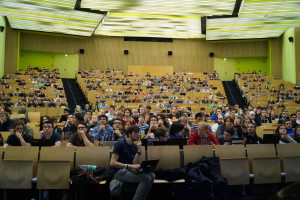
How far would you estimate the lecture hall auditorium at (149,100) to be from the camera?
4.31 metres

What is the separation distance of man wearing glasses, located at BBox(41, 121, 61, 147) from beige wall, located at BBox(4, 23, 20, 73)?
15.8 m

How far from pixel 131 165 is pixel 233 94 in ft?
53.7

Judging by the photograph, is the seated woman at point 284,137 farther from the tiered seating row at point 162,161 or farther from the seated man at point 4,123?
the seated man at point 4,123

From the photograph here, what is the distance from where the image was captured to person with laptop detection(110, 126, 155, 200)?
12.9ft

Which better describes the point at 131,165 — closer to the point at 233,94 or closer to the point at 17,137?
the point at 17,137

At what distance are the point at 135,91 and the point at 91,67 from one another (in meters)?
7.21

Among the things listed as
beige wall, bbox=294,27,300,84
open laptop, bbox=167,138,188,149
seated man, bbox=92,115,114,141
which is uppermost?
beige wall, bbox=294,27,300,84

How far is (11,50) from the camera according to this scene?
64.8 ft

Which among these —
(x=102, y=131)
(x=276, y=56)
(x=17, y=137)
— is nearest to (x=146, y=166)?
(x=102, y=131)

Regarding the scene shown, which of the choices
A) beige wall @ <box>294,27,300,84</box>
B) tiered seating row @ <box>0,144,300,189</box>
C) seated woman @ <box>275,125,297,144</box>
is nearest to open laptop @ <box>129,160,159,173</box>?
tiered seating row @ <box>0,144,300,189</box>

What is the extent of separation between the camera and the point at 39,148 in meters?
4.73

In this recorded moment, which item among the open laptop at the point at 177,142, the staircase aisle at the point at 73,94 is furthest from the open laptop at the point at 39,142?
the staircase aisle at the point at 73,94

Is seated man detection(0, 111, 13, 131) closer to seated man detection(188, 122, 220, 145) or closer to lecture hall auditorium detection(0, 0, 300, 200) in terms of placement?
lecture hall auditorium detection(0, 0, 300, 200)

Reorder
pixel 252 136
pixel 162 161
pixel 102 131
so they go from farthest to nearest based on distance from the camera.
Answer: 1. pixel 102 131
2. pixel 252 136
3. pixel 162 161
